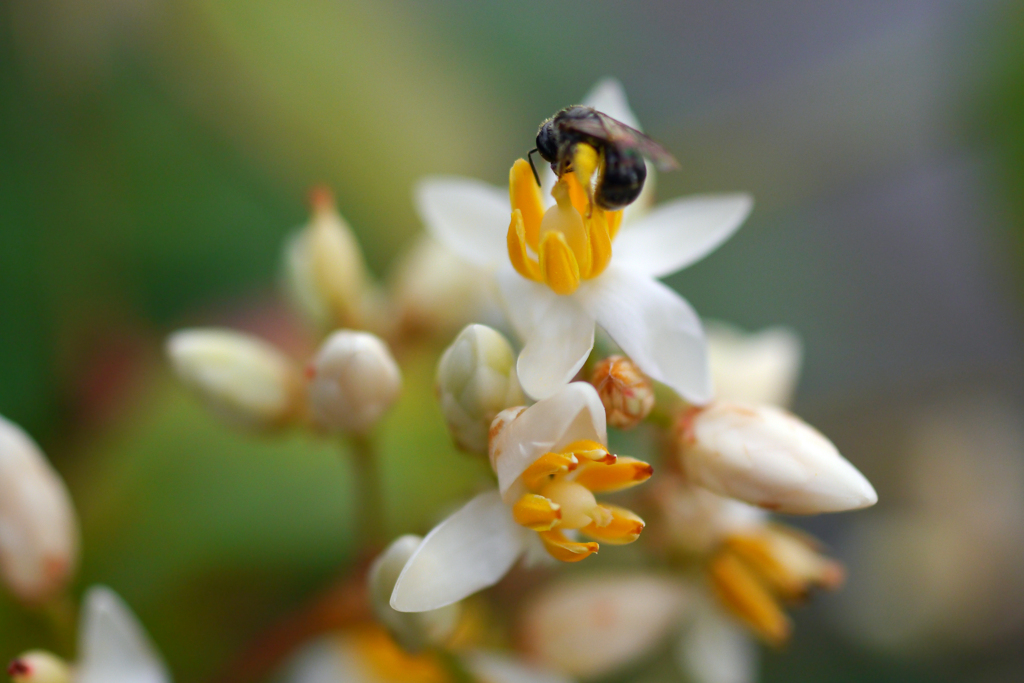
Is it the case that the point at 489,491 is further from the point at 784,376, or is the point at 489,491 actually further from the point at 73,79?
the point at 73,79

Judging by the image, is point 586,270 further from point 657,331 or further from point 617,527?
point 617,527

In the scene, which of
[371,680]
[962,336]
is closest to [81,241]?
[371,680]

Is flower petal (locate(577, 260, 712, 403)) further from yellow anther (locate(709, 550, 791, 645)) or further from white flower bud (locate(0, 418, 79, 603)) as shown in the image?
white flower bud (locate(0, 418, 79, 603))

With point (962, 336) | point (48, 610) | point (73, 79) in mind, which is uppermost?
point (962, 336)

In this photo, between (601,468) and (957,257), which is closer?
(601,468)

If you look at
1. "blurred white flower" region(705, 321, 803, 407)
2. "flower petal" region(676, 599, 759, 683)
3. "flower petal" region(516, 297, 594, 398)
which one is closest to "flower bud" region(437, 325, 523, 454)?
"flower petal" region(516, 297, 594, 398)

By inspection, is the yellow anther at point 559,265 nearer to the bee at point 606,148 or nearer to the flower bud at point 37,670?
the bee at point 606,148

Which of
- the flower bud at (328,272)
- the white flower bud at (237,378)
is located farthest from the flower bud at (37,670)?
the flower bud at (328,272)
